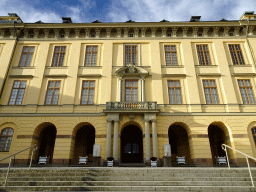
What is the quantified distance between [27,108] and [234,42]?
2493 cm

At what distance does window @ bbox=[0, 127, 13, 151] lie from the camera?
1708cm

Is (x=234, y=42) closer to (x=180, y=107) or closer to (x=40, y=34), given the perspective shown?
(x=180, y=107)

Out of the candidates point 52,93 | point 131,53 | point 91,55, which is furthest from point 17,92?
point 131,53

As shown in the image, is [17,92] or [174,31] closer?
[17,92]

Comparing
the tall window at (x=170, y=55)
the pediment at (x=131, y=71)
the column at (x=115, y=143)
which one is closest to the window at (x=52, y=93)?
the pediment at (x=131, y=71)

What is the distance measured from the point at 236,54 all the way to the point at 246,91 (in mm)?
4810

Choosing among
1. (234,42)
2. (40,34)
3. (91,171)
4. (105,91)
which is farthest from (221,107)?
(40,34)

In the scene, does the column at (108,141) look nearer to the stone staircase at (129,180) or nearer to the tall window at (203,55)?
the stone staircase at (129,180)

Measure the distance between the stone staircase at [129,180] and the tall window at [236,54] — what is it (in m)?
14.5

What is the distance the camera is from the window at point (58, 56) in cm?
2083

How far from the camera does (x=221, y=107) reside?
59.9 ft

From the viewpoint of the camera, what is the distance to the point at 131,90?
19422 millimetres

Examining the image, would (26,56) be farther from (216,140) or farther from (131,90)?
(216,140)

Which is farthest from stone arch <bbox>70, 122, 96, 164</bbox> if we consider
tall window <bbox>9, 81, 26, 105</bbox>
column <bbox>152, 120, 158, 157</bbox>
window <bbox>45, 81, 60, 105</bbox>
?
tall window <bbox>9, 81, 26, 105</bbox>
